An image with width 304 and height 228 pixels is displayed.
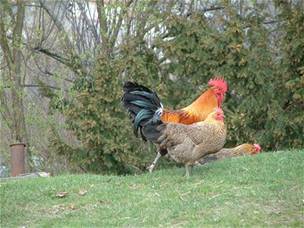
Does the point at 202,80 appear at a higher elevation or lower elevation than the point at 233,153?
higher

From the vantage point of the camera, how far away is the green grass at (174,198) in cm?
720

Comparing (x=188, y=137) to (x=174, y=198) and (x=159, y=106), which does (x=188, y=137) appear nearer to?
(x=159, y=106)

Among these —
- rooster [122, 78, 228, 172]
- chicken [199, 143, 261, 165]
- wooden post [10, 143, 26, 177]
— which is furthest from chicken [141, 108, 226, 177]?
wooden post [10, 143, 26, 177]

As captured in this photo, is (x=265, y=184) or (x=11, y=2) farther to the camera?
(x=11, y=2)

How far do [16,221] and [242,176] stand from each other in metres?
3.02

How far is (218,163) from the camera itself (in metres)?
10.0

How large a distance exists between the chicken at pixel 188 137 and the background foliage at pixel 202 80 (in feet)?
12.5

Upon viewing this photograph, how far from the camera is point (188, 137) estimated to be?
351 inches

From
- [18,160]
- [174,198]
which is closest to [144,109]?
[174,198]

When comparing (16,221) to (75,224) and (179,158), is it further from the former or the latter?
(179,158)

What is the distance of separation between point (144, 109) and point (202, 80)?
15.2 ft

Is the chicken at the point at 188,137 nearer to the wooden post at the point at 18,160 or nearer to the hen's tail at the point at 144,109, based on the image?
the hen's tail at the point at 144,109

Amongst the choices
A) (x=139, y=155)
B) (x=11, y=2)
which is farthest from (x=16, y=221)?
(x=11, y=2)

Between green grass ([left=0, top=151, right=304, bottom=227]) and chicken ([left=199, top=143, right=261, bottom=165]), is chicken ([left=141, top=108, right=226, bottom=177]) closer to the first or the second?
green grass ([left=0, top=151, right=304, bottom=227])
